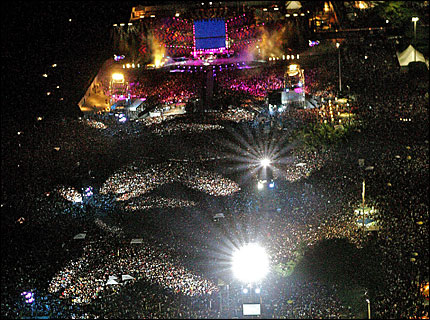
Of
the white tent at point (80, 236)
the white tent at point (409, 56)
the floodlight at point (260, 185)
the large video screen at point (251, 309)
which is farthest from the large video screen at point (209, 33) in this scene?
the large video screen at point (251, 309)

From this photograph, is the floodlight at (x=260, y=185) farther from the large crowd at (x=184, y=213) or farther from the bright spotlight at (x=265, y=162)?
the bright spotlight at (x=265, y=162)

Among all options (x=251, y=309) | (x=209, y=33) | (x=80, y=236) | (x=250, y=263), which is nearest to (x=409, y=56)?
(x=209, y=33)

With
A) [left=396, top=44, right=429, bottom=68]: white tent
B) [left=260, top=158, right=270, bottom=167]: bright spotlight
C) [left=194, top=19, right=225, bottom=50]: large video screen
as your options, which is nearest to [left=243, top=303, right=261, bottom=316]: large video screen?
[left=260, top=158, right=270, bottom=167]: bright spotlight

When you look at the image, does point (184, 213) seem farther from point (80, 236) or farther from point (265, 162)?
point (265, 162)

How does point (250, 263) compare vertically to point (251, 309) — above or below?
above

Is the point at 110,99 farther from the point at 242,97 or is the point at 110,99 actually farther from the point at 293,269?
the point at 293,269

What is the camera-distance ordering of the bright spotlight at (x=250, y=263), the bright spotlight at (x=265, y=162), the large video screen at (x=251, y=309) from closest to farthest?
the large video screen at (x=251, y=309) → the bright spotlight at (x=250, y=263) → the bright spotlight at (x=265, y=162)
